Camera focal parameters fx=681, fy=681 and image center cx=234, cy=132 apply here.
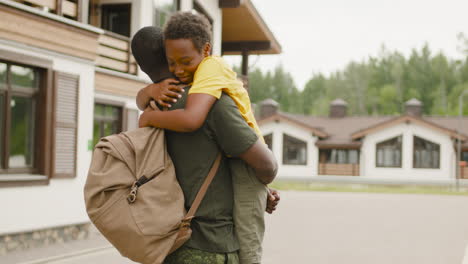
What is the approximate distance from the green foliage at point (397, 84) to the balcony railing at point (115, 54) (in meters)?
65.1

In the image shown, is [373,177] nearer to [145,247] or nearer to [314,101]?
[145,247]

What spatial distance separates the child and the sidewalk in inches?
265

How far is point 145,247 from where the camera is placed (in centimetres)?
211

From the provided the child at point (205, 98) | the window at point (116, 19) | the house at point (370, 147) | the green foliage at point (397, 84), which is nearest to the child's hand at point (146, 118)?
the child at point (205, 98)

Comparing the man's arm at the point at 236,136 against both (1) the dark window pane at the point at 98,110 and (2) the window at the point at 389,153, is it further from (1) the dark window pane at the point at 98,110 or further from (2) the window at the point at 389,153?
(2) the window at the point at 389,153

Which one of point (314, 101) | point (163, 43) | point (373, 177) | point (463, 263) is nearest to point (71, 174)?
point (463, 263)

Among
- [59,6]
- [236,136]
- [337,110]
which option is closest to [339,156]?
[337,110]

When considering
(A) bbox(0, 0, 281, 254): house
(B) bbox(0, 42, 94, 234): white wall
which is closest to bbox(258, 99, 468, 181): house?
(A) bbox(0, 0, 281, 254): house

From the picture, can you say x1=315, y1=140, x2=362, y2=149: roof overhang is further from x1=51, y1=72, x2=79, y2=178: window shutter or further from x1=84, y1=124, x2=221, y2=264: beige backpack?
x1=84, y1=124, x2=221, y2=264: beige backpack

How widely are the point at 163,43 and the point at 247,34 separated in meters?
21.1

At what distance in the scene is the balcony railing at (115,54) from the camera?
1434 cm

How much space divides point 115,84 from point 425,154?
3514cm

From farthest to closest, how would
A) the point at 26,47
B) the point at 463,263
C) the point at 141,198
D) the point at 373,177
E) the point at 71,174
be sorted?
the point at 373,177 < the point at 71,174 < the point at 26,47 < the point at 463,263 < the point at 141,198

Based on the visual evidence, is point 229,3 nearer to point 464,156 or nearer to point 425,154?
point 425,154
